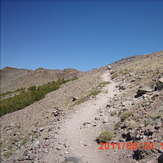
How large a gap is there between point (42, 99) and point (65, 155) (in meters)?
14.9

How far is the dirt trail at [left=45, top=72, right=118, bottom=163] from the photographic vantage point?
6492 millimetres

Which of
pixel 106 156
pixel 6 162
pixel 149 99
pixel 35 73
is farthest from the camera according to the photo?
pixel 35 73

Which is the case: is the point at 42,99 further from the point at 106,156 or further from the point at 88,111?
the point at 106,156

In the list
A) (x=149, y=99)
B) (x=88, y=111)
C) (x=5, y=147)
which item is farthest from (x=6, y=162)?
(x=149, y=99)

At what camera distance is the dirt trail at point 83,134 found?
6492 millimetres

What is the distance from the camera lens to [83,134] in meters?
8.60

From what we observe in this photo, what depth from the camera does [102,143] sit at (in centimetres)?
712
